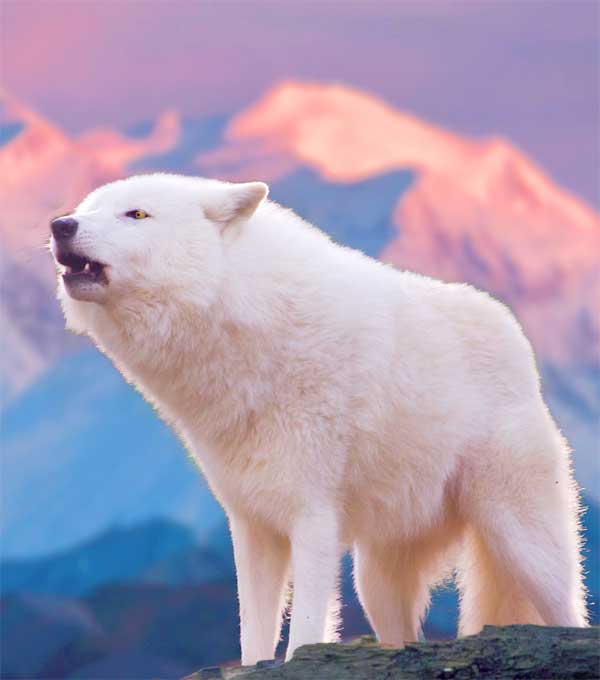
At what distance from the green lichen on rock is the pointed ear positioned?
8.11 ft

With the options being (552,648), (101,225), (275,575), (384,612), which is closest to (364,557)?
(384,612)

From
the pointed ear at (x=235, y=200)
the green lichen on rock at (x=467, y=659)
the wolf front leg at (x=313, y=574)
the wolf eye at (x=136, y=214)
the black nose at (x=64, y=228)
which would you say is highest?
the pointed ear at (x=235, y=200)

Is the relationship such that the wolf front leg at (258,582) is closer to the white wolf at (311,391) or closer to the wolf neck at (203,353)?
the white wolf at (311,391)

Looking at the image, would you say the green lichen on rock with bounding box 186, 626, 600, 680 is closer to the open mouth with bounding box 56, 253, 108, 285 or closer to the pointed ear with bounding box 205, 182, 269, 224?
the open mouth with bounding box 56, 253, 108, 285

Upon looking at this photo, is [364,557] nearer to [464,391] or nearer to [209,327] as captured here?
[464,391]

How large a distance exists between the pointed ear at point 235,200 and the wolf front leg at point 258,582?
181cm

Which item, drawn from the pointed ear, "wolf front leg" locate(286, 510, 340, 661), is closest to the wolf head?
the pointed ear

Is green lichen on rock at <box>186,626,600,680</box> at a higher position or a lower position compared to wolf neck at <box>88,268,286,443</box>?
lower

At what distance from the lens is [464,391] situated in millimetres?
7016

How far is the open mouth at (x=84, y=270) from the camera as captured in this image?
20.7ft

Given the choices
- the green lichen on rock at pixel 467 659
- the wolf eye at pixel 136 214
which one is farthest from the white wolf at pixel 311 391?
the green lichen on rock at pixel 467 659

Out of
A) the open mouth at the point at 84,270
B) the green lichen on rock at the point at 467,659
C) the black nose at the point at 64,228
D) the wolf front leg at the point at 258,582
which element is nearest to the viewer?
the green lichen on rock at the point at 467,659

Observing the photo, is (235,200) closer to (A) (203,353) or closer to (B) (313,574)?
(A) (203,353)

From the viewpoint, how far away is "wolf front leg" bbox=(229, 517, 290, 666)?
6871 mm
